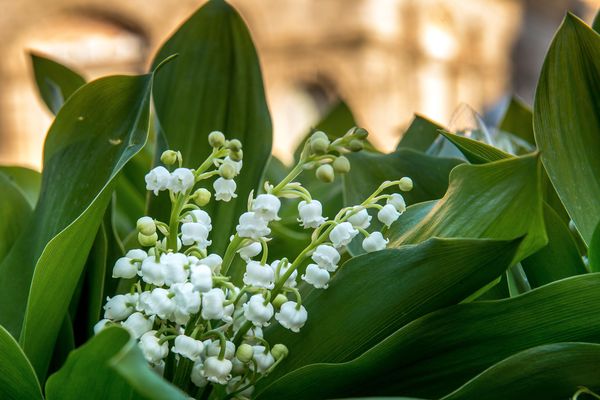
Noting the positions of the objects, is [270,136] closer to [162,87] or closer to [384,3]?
[162,87]

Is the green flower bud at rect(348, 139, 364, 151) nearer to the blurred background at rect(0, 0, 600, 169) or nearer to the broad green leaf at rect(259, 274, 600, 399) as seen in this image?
the broad green leaf at rect(259, 274, 600, 399)

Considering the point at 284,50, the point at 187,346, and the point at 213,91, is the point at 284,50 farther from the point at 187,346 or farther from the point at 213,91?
the point at 187,346

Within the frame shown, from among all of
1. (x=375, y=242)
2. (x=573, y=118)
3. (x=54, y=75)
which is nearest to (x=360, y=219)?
(x=375, y=242)

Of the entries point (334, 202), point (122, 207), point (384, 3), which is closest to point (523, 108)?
point (334, 202)

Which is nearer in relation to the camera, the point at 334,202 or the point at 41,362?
the point at 41,362

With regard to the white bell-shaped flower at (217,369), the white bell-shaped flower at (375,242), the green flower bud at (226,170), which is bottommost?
the white bell-shaped flower at (217,369)

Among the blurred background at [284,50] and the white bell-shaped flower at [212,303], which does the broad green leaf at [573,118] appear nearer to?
the white bell-shaped flower at [212,303]

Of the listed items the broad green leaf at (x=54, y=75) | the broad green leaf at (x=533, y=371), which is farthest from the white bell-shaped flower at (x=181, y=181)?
the broad green leaf at (x=54, y=75)

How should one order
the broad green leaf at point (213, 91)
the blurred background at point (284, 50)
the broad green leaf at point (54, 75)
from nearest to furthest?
1. the broad green leaf at point (213, 91)
2. the broad green leaf at point (54, 75)
3. the blurred background at point (284, 50)

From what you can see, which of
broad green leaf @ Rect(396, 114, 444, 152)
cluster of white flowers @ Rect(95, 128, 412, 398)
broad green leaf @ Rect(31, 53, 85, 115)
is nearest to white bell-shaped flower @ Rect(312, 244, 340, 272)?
cluster of white flowers @ Rect(95, 128, 412, 398)
